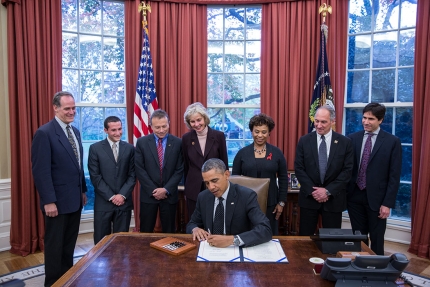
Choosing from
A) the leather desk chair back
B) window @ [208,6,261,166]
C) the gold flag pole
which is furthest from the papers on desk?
the gold flag pole

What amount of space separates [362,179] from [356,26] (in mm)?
2331

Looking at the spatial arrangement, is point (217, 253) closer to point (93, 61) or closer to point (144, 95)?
point (144, 95)

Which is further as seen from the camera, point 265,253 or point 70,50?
point 70,50

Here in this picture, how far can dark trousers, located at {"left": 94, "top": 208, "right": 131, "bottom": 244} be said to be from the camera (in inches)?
119

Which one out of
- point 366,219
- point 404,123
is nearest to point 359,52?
point 404,123

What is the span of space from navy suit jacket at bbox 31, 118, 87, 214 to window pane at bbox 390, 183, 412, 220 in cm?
364

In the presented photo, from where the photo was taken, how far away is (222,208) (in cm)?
218

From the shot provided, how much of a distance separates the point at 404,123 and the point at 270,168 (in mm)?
2182

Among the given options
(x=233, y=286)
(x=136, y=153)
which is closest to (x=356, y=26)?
(x=136, y=153)

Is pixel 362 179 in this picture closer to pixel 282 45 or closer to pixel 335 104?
pixel 335 104

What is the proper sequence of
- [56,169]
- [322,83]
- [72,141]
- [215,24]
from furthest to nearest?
[215,24]
[322,83]
[72,141]
[56,169]

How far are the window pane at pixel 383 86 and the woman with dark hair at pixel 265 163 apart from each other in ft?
6.56

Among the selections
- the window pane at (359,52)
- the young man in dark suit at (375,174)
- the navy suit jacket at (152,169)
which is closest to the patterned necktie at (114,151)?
the navy suit jacket at (152,169)

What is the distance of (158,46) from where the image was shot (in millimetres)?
4312
